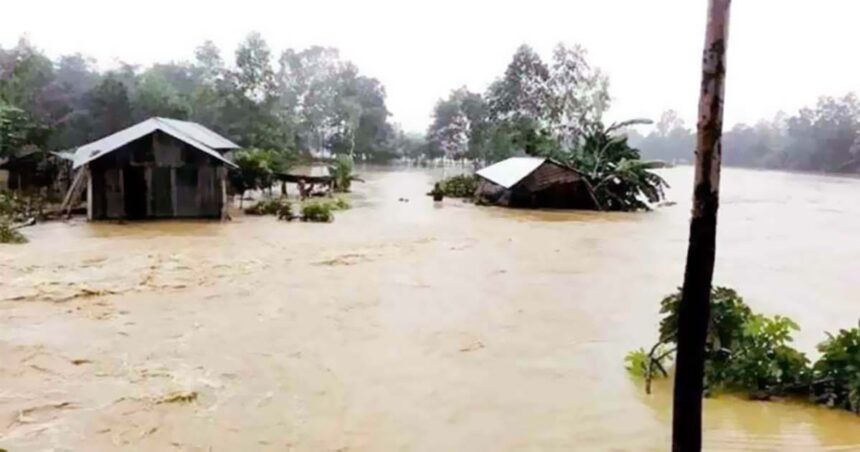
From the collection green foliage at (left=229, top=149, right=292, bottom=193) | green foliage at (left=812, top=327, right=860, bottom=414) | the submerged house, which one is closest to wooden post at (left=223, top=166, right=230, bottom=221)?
the submerged house

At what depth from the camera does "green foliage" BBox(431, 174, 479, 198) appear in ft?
99.9

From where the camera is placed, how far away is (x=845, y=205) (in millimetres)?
28453

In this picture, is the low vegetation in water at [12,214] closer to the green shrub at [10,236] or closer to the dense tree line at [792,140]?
the green shrub at [10,236]

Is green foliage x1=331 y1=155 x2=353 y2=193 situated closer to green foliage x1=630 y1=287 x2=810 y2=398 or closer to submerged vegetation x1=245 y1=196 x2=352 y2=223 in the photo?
submerged vegetation x1=245 y1=196 x2=352 y2=223

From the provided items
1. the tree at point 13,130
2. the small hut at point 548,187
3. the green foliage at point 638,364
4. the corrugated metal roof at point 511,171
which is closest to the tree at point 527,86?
the corrugated metal roof at point 511,171

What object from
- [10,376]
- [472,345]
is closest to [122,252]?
[10,376]

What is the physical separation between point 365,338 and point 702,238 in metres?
5.42

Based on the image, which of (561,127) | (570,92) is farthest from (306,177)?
(570,92)

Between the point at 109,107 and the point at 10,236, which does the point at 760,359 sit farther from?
the point at 109,107

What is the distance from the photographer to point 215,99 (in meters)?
38.2

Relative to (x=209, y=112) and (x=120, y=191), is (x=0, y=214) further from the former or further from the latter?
(x=209, y=112)

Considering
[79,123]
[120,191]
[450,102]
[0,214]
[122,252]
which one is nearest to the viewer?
[122,252]

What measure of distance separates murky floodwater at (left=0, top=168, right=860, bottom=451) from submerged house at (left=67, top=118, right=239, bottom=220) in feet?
7.63

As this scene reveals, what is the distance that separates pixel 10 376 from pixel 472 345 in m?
4.34
